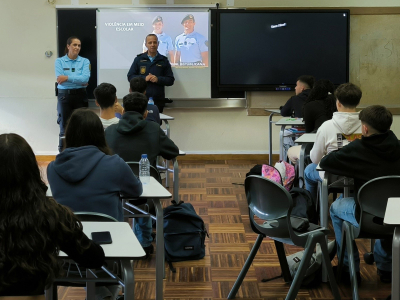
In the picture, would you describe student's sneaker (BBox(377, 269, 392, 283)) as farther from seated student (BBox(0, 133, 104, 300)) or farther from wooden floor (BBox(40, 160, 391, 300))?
seated student (BBox(0, 133, 104, 300))

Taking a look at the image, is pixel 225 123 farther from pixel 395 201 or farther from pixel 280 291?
pixel 395 201

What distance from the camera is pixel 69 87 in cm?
692

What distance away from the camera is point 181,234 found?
3748 millimetres

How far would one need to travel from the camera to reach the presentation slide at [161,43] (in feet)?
23.5

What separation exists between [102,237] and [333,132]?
7.51 ft

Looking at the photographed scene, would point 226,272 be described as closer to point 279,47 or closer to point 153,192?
point 153,192

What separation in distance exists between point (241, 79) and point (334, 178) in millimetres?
3438

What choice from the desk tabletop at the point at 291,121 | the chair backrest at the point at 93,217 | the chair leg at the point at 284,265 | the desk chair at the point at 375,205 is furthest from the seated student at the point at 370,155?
the desk tabletop at the point at 291,121

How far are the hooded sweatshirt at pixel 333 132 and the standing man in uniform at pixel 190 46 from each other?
11.7 ft

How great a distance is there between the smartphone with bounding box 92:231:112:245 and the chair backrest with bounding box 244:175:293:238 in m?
0.93

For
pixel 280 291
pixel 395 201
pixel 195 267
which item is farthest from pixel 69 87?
pixel 395 201

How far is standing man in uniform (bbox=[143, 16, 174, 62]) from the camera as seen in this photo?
7.18 meters

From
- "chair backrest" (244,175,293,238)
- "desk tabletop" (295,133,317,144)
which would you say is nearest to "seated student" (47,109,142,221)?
"chair backrest" (244,175,293,238)

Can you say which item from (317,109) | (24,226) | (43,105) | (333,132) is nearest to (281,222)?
(333,132)
